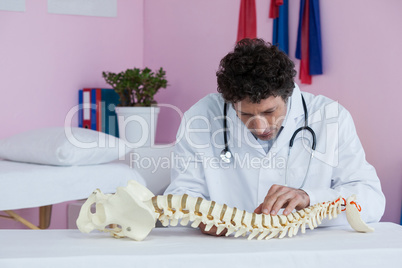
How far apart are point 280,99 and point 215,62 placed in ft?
5.94

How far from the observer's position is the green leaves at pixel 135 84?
3330 millimetres

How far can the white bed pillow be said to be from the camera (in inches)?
97.4

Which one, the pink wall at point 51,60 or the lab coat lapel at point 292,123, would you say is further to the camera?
the pink wall at point 51,60

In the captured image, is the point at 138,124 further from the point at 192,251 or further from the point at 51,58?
the point at 192,251

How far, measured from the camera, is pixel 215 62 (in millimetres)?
3445

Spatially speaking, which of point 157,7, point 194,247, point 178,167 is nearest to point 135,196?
point 194,247

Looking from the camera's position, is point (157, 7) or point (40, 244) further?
point (157, 7)

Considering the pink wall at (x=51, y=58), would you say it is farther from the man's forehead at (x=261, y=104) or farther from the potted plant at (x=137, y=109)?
the man's forehead at (x=261, y=104)

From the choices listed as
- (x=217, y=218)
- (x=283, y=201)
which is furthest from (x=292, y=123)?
(x=217, y=218)

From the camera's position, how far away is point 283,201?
136cm

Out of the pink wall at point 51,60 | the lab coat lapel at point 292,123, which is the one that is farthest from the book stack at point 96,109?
the lab coat lapel at point 292,123

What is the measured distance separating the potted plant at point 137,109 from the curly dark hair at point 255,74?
5.65ft

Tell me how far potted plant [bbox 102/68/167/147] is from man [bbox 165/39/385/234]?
4.72 ft

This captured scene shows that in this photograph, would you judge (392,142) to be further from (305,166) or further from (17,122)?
(17,122)
